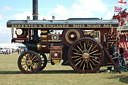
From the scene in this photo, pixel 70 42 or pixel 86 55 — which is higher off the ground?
pixel 70 42

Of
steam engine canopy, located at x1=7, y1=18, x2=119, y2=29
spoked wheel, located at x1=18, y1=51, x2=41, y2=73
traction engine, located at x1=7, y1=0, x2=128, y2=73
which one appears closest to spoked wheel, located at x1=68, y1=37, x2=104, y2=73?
traction engine, located at x1=7, y1=0, x2=128, y2=73

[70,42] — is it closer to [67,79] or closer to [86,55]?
[86,55]

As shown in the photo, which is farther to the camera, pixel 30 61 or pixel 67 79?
pixel 30 61

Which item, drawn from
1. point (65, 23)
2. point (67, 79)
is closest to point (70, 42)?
point (65, 23)

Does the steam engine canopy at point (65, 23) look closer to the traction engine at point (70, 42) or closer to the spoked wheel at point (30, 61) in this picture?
the traction engine at point (70, 42)

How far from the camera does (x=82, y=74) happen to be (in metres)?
13.1

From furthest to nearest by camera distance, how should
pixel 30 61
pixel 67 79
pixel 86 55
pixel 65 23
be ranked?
pixel 30 61
pixel 65 23
pixel 86 55
pixel 67 79

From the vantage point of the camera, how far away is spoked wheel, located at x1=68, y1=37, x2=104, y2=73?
44.3 feet

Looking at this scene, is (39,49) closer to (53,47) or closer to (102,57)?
(53,47)

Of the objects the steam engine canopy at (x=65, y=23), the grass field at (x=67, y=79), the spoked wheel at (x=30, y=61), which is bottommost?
the grass field at (x=67, y=79)

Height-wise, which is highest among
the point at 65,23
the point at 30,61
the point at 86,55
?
the point at 65,23

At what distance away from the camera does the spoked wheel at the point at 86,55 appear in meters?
13.5

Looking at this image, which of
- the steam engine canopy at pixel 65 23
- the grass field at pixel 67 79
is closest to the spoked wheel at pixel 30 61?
the grass field at pixel 67 79

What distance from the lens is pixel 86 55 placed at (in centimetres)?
1350
